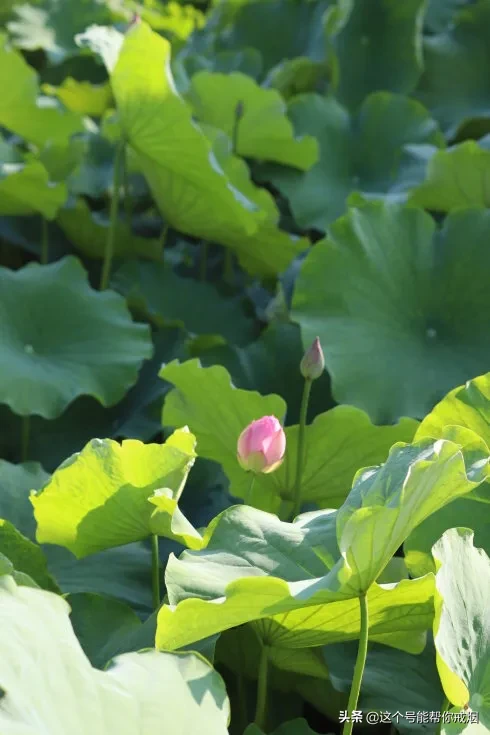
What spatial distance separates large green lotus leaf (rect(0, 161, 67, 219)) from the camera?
4.85ft

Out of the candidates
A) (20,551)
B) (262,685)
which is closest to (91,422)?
(20,551)

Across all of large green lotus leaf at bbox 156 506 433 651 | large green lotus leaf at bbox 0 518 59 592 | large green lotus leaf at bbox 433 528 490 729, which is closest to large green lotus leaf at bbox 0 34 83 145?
large green lotus leaf at bbox 0 518 59 592

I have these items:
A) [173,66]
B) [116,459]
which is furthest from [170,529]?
[173,66]

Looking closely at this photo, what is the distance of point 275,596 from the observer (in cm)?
62

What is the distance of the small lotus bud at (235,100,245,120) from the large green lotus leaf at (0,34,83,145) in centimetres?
28

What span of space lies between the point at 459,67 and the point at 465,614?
160 centimetres

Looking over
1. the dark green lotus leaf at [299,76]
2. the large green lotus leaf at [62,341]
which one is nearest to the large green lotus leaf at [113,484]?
the large green lotus leaf at [62,341]

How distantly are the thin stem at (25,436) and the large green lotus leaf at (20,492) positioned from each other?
9.1 inches

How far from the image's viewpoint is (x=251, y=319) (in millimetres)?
1661

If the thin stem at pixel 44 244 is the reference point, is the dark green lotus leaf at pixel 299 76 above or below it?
above

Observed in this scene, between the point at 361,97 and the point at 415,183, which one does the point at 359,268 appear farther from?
the point at 361,97

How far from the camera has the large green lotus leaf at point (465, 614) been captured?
2.18 ft

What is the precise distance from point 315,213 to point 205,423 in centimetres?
79

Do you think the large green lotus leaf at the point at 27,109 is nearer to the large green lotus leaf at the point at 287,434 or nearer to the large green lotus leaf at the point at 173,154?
the large green lotus leaf at the point at 173,154
